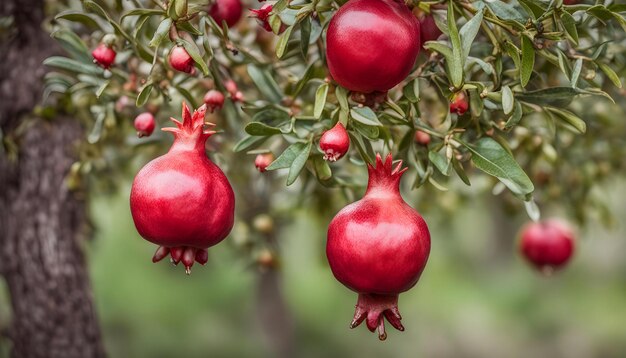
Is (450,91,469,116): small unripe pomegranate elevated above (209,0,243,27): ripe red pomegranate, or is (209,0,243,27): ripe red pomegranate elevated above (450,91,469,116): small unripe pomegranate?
(209,0,243,27): ripe red pomegranate

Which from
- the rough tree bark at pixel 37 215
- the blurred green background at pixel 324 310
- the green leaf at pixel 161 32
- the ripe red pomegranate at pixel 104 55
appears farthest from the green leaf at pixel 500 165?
the blurred green background at pixel 324 310

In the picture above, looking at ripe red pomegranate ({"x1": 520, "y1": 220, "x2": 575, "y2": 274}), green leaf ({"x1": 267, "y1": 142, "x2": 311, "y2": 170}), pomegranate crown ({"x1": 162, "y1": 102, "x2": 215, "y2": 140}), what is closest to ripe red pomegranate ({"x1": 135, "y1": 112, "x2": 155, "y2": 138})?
pomegranate crown ({"x1": 162, "y1": 102, "x2": 215, "y2": 140})

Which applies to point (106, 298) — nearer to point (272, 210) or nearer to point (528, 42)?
point (272, 210)

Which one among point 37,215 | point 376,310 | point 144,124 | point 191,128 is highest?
point 191,128

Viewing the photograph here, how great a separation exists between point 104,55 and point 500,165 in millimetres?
625

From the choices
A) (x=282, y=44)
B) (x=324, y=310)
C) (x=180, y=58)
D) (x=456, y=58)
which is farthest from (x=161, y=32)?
(x=324, y=310)

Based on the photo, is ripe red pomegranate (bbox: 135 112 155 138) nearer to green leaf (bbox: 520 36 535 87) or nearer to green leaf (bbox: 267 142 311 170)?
green leaf (bbox: 267 142 311 170)

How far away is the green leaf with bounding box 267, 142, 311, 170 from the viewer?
97cm

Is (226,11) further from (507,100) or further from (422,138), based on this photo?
(507,100)

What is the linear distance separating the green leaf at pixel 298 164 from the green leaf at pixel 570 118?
41 cm

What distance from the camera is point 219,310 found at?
5145 mm

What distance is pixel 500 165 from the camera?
1001mm

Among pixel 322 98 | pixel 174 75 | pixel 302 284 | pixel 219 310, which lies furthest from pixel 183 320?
pixel 322 98

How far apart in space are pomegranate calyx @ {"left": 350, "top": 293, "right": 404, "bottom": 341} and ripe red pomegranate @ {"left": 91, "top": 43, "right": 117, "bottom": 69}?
0.54 metres
